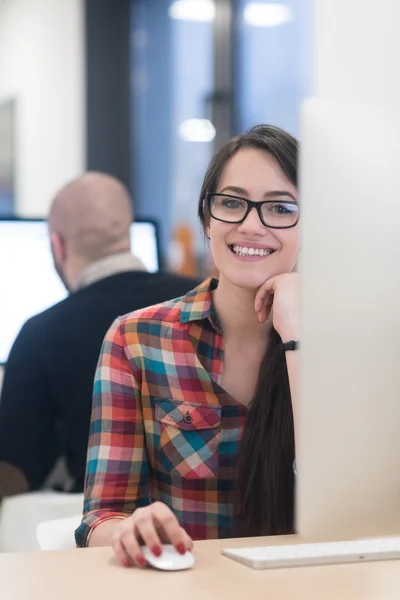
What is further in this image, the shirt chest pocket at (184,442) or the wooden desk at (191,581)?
the shirt chest pocket at (184,442)

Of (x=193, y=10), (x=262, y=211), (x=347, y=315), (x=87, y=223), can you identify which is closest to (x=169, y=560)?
(x=347, y=315)

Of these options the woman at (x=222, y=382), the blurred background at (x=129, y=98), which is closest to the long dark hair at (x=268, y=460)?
the woman at (x=222, y=382)

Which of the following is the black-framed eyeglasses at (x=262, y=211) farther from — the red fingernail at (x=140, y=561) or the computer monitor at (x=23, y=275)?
the computer monitor at (x=23, y=275)

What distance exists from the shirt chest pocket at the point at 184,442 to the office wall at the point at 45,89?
3.68 meters

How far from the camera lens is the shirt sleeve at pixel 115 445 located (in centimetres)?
138

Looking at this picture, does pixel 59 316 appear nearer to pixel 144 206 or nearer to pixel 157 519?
pixel 157 519

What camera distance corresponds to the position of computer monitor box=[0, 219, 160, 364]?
2494mm

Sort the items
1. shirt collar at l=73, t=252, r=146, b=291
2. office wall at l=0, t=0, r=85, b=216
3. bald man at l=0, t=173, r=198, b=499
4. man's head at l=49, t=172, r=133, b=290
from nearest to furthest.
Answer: bald man at l=0, t=173, r=198, b=499 < shirt collar at l=73, t=252, r=146, b=291 < man's head at l=49, t=172, r=133, b=290 < office wall at l=0, t=0, r=85, b=216

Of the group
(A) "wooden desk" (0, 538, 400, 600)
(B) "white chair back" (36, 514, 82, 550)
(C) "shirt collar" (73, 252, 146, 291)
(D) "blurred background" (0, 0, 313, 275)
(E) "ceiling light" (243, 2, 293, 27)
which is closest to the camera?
(A) "wooden desk" (0, 538, 400, 600)

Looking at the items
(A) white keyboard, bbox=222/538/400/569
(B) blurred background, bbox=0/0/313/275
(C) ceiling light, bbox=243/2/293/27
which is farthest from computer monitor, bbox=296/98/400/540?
(B) blurred background, bbox=0/0/313/275

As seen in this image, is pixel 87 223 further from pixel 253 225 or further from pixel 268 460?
pixel 268 460

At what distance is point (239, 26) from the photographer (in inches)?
178

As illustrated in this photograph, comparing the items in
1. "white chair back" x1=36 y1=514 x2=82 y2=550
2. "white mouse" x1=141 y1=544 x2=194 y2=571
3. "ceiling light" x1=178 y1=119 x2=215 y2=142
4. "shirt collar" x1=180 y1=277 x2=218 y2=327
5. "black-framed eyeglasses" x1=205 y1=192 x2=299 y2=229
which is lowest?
"white chair back" x1=36 y1=514 x2=82 y2=550

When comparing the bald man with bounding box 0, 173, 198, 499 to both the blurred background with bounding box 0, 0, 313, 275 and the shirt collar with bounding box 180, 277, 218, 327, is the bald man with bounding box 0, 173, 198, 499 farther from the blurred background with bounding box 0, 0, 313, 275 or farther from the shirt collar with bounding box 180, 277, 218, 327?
Result: the blurred background with bounding box 0, 0, 313, 275
